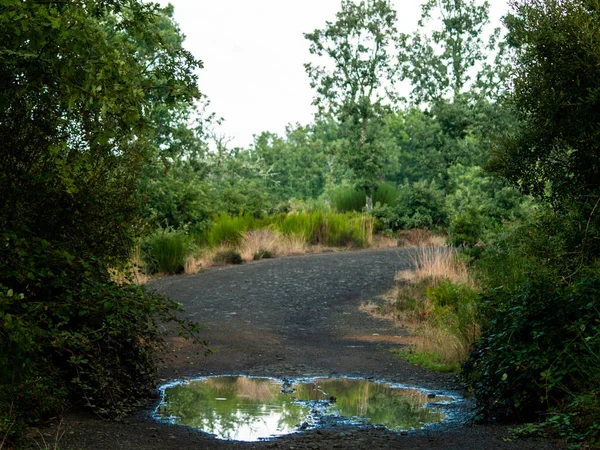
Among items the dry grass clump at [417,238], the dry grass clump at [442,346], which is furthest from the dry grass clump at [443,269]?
the dry grass clump at [417,238]

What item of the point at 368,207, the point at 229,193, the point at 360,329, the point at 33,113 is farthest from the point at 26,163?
the point at 368,207

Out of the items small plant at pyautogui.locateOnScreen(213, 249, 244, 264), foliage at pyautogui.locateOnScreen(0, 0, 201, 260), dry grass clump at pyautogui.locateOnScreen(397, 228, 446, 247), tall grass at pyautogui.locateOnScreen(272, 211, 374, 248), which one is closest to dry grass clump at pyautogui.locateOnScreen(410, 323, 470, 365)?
foliage at pyautogui.locateOnScreen(0, 0, 201, 260)

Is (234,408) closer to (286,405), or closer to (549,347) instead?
(286,405)

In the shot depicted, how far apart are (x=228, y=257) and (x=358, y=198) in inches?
509

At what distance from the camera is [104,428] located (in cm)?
624

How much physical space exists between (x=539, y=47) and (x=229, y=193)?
19.9 m

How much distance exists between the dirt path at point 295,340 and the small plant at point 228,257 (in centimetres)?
81

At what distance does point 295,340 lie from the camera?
488 inches

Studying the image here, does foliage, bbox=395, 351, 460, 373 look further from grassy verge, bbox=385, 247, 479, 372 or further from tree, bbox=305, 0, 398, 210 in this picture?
tree, bbox=305, 0, 398, 210

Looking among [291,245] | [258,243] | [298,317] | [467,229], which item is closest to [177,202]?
[258,243]

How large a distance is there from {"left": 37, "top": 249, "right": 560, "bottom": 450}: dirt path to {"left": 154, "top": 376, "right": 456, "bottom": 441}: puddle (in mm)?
339

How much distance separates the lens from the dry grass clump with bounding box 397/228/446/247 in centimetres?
2545

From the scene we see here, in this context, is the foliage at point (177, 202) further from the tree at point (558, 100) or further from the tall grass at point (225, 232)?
the tree at point (558, 100)

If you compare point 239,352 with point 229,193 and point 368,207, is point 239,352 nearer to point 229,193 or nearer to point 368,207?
point 229,193
